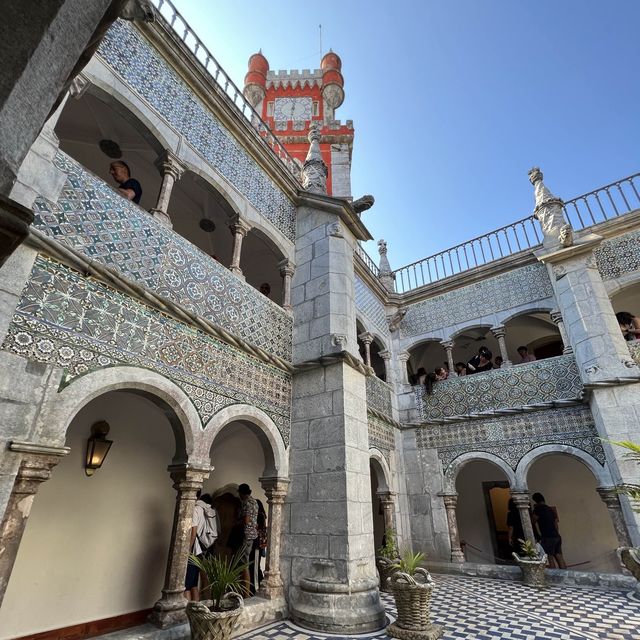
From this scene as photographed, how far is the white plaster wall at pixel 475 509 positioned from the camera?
875 cm

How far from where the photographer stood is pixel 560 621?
3.89 meters

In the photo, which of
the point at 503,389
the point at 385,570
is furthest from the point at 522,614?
the point at 503,389

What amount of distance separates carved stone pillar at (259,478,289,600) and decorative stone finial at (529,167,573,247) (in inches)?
252

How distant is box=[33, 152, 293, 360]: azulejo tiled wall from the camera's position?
310cm

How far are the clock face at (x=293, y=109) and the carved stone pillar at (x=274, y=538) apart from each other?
43.2ft

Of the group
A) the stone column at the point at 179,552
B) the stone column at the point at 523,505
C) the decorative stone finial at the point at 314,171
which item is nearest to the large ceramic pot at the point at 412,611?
the stone column at the point at 179,552

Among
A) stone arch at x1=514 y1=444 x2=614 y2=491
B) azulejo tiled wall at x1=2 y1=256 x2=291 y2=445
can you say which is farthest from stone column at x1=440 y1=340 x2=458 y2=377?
azulejo tiled wall at x1=2 y1=256 x2=291 y2=445

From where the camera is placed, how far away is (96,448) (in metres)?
4.20

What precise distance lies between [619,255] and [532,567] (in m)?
5.53

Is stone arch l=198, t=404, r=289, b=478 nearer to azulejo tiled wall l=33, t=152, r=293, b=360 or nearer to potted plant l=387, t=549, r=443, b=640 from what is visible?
azulejo tiled wall l=33, t=152, r=293, b=360

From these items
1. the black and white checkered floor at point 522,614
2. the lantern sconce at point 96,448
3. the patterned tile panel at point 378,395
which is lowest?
the black and white checkered floor at point 522,614

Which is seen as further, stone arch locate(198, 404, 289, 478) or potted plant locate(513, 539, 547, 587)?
potted plant locate(513, 539, 547, 587)

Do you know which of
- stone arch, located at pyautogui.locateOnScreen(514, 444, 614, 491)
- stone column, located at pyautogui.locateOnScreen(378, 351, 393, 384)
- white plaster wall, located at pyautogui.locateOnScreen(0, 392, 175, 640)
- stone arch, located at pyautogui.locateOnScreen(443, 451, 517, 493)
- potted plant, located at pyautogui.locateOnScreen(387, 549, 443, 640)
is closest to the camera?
potted plant, located at pyautogui.locateOnScreen(387, 549, 443, 640)

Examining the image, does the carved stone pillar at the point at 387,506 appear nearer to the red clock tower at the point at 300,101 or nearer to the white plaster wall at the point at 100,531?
the white plaster wall at the point at 100,531
